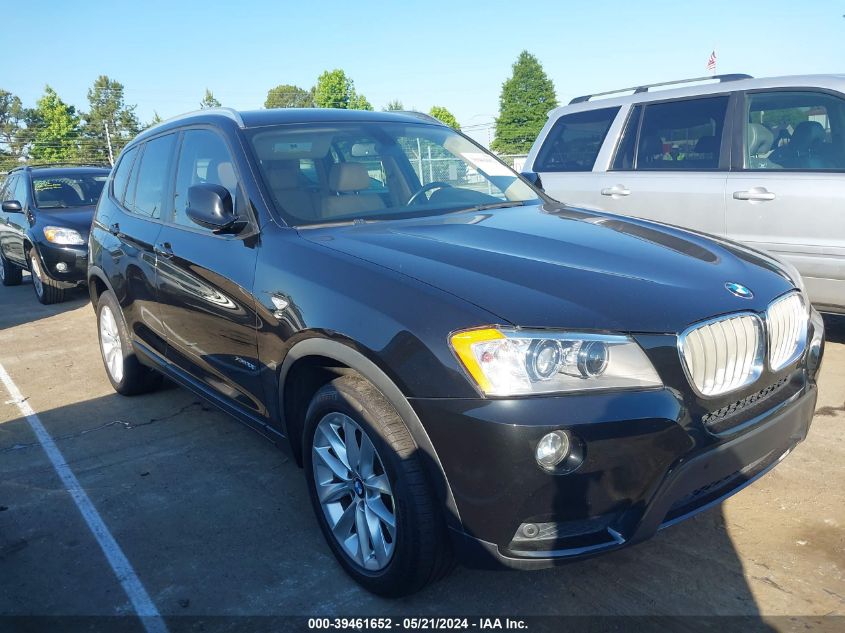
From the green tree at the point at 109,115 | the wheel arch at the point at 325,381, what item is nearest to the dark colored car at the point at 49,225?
the wheel arch at the point at 325,381

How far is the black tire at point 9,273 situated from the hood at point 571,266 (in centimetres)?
962

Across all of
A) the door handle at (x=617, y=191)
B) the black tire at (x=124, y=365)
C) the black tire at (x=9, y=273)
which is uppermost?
the door handle at (x=617, y=191)

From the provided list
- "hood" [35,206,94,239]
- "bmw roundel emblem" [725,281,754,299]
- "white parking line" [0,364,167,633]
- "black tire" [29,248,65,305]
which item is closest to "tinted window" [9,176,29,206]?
"hood" [35,206,94,239]

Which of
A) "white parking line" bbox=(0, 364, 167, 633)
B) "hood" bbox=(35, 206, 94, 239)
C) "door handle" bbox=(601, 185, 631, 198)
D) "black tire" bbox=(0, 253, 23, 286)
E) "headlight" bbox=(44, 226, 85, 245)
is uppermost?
"door handle" bbox=(601, 185, 631, 198)

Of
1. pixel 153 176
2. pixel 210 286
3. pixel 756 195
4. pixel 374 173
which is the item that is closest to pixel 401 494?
pixel 210 286

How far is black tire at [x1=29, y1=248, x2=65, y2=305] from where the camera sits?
28.7ft

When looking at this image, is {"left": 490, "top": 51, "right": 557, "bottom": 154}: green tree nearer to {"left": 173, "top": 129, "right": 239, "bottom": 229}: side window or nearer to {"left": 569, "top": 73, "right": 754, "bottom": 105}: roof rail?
{"left": 569, "top": 73, "right": 754, "bottom": 105}: roof rail

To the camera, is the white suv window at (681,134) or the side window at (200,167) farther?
the white suv window at (681,134)

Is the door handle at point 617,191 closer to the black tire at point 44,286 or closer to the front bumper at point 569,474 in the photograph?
the front bumper at point 569,474

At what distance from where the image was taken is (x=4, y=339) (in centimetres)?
711

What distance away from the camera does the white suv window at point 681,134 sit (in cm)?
550

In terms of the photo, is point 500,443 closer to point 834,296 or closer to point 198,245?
point 198,245

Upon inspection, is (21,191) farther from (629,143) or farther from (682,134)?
(682,134)

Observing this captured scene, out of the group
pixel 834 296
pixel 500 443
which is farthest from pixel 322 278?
pixel 834 296
